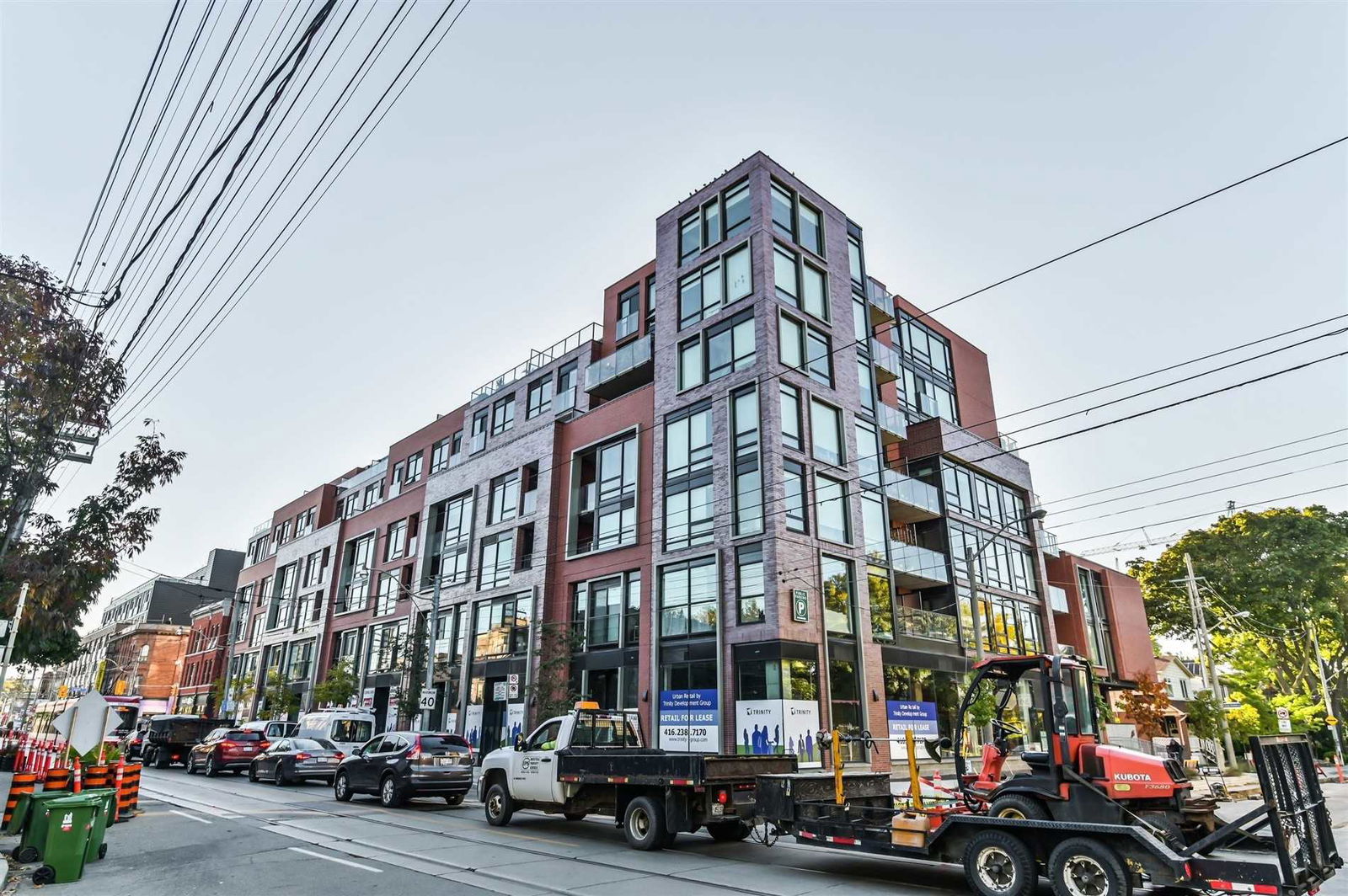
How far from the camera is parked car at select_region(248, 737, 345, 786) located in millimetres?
23812

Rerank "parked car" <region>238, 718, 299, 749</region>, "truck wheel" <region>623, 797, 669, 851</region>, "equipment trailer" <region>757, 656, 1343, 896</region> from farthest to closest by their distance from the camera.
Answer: "parked car" <region>238, 718, 299, 749</region>
"truck wheel" <region>623, 797, 669, 851</region>
"equipment trailer" <region>757, 656, 1343, 896</region>

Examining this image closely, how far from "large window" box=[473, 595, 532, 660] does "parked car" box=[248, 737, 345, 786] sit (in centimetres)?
1013

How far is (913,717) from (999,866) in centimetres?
2017

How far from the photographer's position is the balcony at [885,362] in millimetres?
34531

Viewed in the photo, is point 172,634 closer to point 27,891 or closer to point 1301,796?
point 27,891

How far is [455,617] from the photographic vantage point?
39031 millimetres

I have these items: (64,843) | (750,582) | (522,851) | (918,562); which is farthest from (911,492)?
(64,843)

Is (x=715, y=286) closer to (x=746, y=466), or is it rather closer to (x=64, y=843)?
(x=746, y=466)

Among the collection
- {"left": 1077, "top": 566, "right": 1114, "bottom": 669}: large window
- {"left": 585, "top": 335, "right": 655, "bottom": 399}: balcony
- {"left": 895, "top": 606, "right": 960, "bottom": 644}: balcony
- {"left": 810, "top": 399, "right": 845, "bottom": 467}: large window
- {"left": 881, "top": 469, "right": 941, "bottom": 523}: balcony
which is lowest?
{"left": 895, "top": 606, "right": 960, "bottom": 644}: balcony

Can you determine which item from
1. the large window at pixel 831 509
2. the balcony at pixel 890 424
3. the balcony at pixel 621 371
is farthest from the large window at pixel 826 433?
the balcony at pixel 621 371

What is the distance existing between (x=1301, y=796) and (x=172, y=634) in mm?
101860

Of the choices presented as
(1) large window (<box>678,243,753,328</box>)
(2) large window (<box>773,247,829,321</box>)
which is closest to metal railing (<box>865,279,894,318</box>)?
(2) large window (<box>773,247,829,321</box>)

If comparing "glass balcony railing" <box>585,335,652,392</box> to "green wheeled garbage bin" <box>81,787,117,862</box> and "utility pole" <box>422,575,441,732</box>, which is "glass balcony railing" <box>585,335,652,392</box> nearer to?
"utility pole" <box>422,575,441,732</box>

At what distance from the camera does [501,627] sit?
35594 mm
